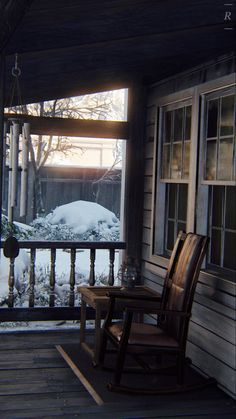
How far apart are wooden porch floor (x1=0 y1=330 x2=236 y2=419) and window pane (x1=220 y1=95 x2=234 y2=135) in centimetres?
176

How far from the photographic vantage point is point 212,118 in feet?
15.3

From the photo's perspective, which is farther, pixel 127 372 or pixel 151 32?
pixel 127 372

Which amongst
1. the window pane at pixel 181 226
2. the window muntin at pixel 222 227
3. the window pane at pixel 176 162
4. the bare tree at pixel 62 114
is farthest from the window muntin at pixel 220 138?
the bare tree at pixel 62 114

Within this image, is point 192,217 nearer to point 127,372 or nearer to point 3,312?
point 127,372

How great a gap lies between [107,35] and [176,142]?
74.4 inches

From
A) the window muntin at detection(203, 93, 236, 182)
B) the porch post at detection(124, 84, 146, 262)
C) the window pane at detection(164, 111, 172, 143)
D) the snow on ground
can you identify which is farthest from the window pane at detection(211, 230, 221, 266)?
the snow on ground

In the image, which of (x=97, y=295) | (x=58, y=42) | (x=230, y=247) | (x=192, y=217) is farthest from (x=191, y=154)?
(x=58, y=42)

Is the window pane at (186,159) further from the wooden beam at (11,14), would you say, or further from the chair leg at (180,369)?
the wooden beam at (11,14)

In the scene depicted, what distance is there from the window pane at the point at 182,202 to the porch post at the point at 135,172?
73cm

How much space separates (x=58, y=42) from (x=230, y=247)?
1.84 meters

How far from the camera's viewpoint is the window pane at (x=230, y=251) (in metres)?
4.41

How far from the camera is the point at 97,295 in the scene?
4.92m

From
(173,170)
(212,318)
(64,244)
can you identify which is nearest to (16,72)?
(173,170)

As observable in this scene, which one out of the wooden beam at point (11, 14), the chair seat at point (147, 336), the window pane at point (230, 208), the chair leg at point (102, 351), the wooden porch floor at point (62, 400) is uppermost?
the wooden beam at point (11, 14)
